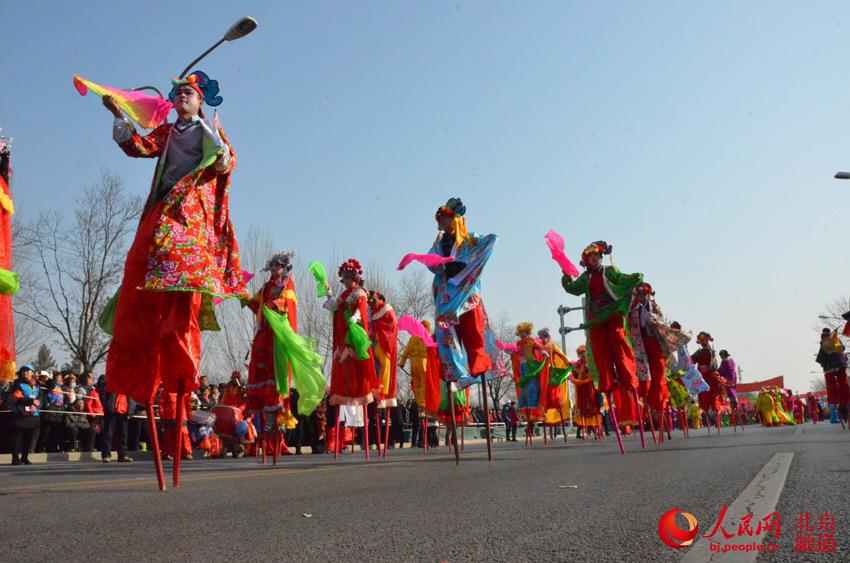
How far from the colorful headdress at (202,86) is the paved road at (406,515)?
8.51 ft

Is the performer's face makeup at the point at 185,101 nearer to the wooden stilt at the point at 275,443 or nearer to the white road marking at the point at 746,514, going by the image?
the white road marking at the point at 746,514

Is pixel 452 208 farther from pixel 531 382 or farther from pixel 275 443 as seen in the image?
pixel 531 382

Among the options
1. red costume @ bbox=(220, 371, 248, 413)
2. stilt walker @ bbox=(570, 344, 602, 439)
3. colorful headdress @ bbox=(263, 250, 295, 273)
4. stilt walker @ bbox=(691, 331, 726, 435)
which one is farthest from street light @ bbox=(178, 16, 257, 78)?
stilt walker @ bbox=(691, 331, 726, 435)

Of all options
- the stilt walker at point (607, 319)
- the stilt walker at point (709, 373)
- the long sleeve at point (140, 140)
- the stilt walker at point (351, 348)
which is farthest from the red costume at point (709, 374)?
the long sleeve at point (140, 140)

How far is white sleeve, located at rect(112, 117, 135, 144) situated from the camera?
4395 millimetres

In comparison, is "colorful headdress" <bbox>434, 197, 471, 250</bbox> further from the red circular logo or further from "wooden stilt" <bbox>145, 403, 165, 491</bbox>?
the red circular logo

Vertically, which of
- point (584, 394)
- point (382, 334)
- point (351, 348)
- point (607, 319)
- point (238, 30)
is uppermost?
point (238, 30)

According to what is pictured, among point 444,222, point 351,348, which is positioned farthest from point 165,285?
point 351,348

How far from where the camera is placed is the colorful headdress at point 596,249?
351 inches

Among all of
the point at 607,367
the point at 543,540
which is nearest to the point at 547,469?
the point at 543,540

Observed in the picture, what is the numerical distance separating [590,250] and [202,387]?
32.8ft

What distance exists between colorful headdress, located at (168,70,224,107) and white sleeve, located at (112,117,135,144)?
0.48 meters

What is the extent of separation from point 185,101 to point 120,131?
0.53 m

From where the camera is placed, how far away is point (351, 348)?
921 centimetres
